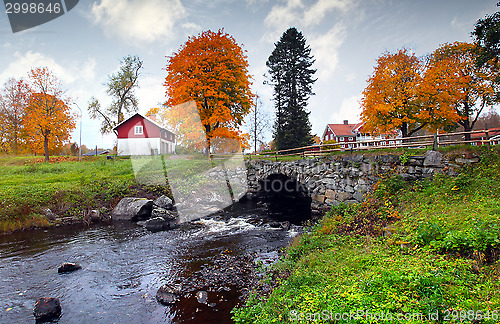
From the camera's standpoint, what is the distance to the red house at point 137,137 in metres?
34.1

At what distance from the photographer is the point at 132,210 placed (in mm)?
15273

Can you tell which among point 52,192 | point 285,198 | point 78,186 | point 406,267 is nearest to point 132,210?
point 78,186

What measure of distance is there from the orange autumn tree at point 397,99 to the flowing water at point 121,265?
1364 centimetres

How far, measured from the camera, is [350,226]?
29.9 feet

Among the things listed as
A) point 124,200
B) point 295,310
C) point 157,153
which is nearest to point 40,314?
point 295,310

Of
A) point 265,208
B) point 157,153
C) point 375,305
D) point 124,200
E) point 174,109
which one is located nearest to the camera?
point 375,305

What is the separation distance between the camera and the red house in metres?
34.1

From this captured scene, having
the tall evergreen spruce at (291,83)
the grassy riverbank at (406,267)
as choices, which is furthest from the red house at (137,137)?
the grassy riverbank at (406,267)

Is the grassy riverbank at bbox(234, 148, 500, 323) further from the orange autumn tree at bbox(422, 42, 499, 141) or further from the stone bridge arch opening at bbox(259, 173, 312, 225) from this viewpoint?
the orange autumn tree at bbox(422, 42, 499, 141)

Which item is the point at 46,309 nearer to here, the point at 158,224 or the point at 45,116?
the point at 158,224

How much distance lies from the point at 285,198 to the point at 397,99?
12.4m

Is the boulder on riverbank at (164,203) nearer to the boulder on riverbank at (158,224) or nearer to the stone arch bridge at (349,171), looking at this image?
the boulder on riverbank at (158,224)

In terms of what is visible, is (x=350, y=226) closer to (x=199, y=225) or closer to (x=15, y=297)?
(x=199, y=225)

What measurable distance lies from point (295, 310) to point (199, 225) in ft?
31.9
